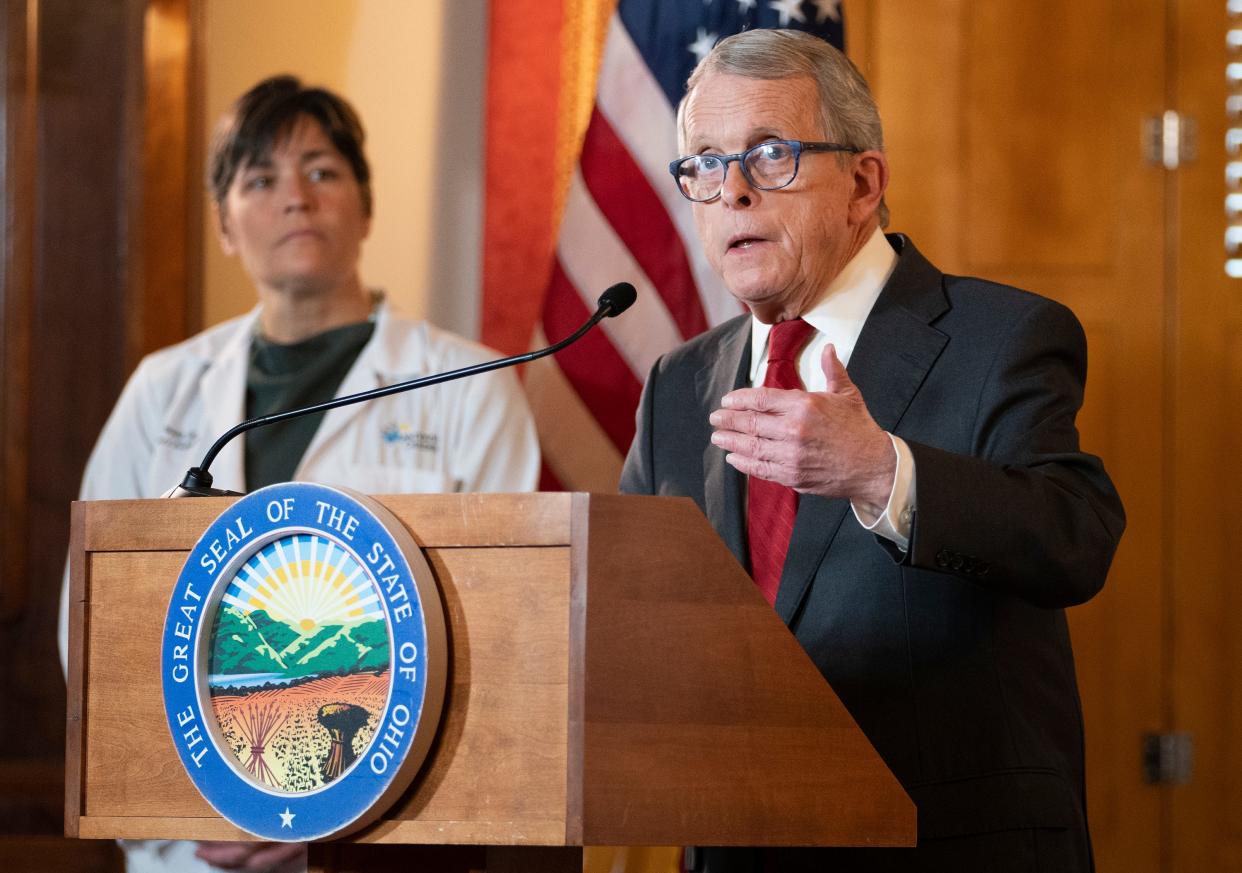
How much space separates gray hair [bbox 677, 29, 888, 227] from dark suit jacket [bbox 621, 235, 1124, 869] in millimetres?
284

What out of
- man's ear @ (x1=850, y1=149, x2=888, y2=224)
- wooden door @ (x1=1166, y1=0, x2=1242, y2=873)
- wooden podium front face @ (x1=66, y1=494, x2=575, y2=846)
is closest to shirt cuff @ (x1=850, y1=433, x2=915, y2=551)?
wooden podium front face @ (x1=66, y1=494, x2=575, y2=846)

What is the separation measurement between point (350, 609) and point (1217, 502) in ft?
9.20

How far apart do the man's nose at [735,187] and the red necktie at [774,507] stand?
19 centimetres

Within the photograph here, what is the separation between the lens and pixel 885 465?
1438mm

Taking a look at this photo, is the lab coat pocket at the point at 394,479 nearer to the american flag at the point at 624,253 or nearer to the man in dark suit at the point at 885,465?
the american flag at the point at 624,253

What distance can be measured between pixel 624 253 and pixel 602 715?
2.32 meters

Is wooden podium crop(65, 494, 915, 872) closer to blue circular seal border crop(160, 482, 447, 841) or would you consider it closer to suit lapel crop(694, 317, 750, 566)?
blue circular seal border crop(160, 482, 447, 841)

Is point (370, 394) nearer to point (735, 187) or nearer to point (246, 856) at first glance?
point (735, 187)

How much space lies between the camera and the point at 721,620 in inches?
49.4

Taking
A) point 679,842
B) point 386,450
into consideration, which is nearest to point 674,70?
point 386,450

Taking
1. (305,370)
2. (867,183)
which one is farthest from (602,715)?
(305,370)

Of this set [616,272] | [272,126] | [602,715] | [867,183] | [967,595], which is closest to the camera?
[602,715]

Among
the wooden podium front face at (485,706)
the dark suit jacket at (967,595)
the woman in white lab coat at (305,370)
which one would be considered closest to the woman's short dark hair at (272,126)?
the woman in white lab coat at (305,370)

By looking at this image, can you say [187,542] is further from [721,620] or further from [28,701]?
[28,701]
